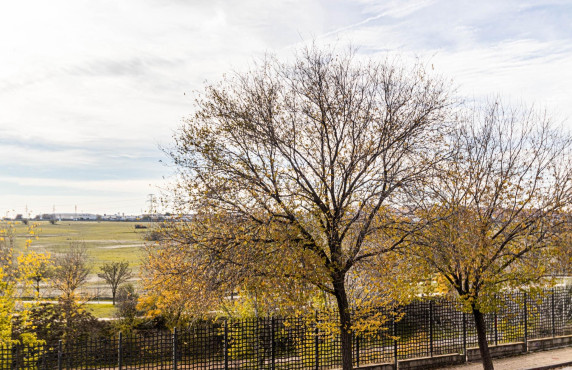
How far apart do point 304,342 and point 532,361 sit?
30.3ft

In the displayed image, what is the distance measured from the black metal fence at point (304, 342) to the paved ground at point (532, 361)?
700 mm

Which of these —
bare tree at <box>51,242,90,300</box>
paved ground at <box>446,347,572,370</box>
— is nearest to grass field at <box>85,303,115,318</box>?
bare tree at <box>51,242,90,300</box>

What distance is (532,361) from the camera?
57.2ft

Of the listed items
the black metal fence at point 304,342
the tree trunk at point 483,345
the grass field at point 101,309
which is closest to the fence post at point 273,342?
the black metal fence at point 304,342

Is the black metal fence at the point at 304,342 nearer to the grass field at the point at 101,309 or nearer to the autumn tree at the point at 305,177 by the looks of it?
the autumn tree at the point at 305,177

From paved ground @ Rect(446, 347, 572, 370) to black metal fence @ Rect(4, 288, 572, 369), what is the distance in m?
0.70

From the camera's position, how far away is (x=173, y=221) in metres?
11.7

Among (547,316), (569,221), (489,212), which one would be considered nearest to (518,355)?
(547,316)

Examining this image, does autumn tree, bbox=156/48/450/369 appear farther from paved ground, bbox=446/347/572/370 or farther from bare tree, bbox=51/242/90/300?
bare tree, bbox=51/242/90/300

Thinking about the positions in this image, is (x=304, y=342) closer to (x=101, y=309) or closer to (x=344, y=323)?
(x=344, y=323)

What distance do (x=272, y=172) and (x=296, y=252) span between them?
2.04m

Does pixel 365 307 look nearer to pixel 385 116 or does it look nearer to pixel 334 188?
pixel 334 188

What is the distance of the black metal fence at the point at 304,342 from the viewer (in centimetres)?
1278

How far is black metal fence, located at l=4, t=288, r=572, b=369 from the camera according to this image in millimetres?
12781
